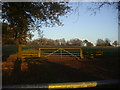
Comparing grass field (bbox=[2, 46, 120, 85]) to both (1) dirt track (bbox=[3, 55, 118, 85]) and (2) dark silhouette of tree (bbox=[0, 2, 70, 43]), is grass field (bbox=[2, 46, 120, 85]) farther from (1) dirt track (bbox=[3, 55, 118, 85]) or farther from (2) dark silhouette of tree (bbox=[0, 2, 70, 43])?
(2) dark silhouette of tree (bbox=[0, 2, 70, 43])

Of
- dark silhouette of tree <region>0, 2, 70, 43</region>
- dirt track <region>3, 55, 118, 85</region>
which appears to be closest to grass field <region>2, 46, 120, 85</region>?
dirt track <region>3, 55, 118, 85</region>

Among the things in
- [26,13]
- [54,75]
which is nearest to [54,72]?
[54,75]

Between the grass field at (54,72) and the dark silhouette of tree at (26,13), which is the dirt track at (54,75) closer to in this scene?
the grass field at (54,72)

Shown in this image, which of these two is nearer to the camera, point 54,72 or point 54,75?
point 54,75

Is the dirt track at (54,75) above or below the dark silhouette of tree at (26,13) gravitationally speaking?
below

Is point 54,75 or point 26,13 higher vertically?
point 26,13

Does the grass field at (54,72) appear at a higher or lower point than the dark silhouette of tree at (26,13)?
lower

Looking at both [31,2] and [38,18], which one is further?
[38,18]

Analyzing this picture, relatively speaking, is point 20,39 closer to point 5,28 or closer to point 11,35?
point 11,35

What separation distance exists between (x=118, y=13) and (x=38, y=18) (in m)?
3.86

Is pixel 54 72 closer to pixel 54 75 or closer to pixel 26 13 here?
pixel 54 75

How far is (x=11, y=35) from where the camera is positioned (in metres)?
5.52

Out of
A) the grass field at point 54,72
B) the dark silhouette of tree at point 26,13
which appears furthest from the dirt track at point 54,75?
the dark silhouette of tree at point 26,13

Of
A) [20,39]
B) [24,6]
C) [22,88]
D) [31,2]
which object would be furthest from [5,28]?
[22,88]
